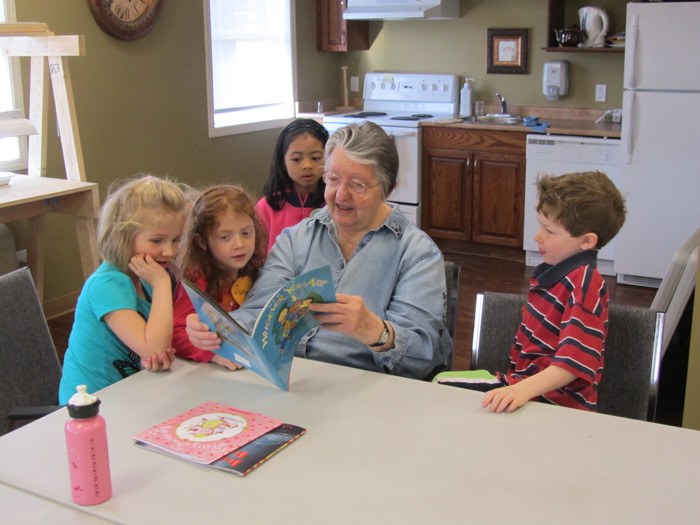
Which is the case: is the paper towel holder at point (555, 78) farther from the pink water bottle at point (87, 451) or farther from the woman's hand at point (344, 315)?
the pink water bottle at point (87, 451)

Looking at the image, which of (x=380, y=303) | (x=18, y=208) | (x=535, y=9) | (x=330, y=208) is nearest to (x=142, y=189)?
(x=330, y=208)

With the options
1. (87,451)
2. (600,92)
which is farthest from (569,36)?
(87,451)

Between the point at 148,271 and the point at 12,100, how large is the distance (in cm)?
263

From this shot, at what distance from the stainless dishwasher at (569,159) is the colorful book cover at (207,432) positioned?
351cm

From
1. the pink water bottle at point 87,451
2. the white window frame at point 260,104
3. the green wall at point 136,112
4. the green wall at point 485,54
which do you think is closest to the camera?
the pink water bottle at point 87,451

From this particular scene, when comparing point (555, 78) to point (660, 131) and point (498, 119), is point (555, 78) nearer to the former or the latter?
point (498, 119)

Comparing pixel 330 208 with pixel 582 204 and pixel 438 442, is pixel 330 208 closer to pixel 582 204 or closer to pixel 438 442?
pixel 582 204

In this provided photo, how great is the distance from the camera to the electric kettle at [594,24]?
500 cm

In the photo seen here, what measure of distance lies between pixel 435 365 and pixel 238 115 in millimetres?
3901

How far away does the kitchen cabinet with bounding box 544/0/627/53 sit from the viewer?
16.6ft

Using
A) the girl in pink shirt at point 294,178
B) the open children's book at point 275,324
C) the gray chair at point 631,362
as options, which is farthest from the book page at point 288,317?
the girl in pink shirt at point 294,178

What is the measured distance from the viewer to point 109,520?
1216mm

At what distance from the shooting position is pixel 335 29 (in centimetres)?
598

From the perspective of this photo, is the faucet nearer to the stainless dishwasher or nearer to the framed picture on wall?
the framed picture on wall
